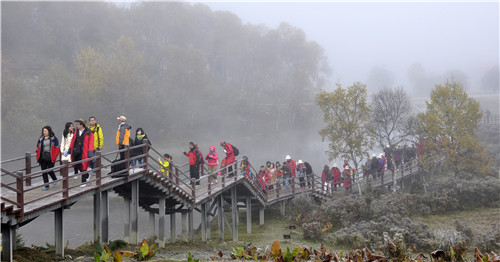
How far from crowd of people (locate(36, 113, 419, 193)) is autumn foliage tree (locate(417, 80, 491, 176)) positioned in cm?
243

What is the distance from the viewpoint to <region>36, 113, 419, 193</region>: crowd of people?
12492 mm

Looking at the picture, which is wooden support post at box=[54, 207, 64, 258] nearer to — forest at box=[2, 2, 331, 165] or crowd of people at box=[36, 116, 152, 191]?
crowd of people at box=[36, 116, 152, 191]

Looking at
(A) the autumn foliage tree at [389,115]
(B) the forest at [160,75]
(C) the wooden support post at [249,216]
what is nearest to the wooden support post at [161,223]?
(C) the wooden support post at [249,216]

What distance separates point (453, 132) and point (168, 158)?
855 inches

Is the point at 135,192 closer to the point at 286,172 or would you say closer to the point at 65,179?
the point at 65,179

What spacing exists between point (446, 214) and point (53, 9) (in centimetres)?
6636

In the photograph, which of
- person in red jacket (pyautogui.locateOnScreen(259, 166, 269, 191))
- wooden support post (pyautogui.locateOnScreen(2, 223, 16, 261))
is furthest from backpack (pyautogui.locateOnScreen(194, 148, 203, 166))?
wooden support post (pyautogui.locateOnScreen(2, 223, 16, 261))

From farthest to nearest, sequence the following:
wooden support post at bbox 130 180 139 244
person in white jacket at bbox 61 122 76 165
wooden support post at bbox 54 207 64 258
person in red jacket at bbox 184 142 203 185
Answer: person in red jacket at bbox 184 142 203 185 → wooden support post at bbox 130 180 139 244 → person in white jacket at bbox 61 122 76 165 → wooden support post at bbox 54 207 64 258

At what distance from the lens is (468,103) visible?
105 ft

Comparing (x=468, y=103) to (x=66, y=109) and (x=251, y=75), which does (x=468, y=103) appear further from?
(x=251, y=75)

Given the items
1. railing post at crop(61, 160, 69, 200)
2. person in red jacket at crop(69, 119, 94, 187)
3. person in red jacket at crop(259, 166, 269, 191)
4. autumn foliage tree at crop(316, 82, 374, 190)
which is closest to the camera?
railing post at crop(61, 160, 69, 200)

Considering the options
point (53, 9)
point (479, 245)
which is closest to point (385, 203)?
point (479, 245)

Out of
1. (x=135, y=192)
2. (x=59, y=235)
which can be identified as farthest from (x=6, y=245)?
(x=135, y=192)

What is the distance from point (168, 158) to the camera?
59.8ft
